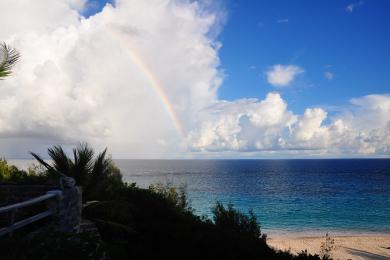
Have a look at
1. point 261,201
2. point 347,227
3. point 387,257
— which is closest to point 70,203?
point 387,257

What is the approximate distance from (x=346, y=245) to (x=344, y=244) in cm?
Result: 44

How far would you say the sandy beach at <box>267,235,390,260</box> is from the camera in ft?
78.4

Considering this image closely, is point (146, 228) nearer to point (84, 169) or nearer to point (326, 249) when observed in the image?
point (84, 169)

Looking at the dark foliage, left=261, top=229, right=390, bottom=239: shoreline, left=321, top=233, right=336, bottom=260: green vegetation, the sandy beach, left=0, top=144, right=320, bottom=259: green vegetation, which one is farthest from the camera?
left=261, top=229, right=390, bottom=239: shoreline

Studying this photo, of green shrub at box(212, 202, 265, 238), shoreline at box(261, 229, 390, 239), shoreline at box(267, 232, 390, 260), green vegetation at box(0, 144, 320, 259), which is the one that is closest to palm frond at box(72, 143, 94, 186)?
green vegetation at box(0, 144, 320, 259)

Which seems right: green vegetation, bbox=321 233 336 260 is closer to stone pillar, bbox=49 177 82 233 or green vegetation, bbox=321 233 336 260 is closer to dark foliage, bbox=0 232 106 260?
stone pillar, bbox=49 177 82 233

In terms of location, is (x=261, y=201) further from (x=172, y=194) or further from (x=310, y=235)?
(x=172, y=194)

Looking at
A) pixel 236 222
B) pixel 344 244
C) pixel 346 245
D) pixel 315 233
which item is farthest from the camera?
pixel 315 233

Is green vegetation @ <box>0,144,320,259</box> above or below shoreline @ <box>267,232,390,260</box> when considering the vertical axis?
above

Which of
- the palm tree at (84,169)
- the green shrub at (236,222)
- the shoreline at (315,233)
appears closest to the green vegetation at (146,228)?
the palm tree at (84,169)

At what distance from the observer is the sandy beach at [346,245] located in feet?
78.4

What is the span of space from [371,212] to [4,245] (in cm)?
4606

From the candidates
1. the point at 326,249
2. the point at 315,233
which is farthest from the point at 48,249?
the point at 315,233

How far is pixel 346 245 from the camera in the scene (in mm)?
27016
